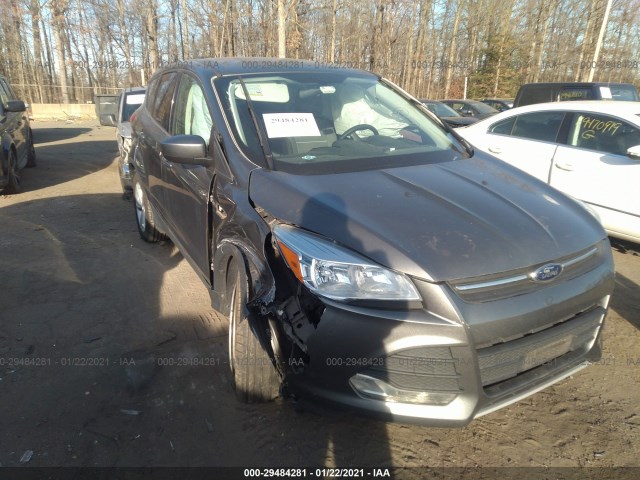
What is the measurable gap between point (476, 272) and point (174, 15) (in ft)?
115

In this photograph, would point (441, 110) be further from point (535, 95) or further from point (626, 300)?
point (626, 300)

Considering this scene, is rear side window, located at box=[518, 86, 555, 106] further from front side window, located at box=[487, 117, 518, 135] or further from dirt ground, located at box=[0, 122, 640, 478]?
dirt ground, located at box=[0, 122, 640, 478]

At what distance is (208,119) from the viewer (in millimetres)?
2969

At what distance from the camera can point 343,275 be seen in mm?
1915

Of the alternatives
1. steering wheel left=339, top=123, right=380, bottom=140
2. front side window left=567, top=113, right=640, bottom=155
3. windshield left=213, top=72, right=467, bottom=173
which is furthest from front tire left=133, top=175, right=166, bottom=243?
front side window left=567, top=113, right=640, bottom=155

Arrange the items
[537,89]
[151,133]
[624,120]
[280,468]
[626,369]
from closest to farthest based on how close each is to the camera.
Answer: [280,468] < [626,369] < [151,133] < [624,120] < [537,89]

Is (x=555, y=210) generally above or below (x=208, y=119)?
below

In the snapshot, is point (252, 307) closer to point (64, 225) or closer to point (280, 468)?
point (280, 468)

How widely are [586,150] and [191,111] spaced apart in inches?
164

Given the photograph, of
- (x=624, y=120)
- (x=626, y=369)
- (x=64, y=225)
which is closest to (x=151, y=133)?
(x=64, y=225)

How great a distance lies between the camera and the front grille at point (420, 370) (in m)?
1.83

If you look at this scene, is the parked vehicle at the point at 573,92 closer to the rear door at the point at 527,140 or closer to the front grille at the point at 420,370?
the rear door at the point at 527,140

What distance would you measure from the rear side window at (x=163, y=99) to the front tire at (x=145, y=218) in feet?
2.86

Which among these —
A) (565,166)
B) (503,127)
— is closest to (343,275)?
(565,166)
